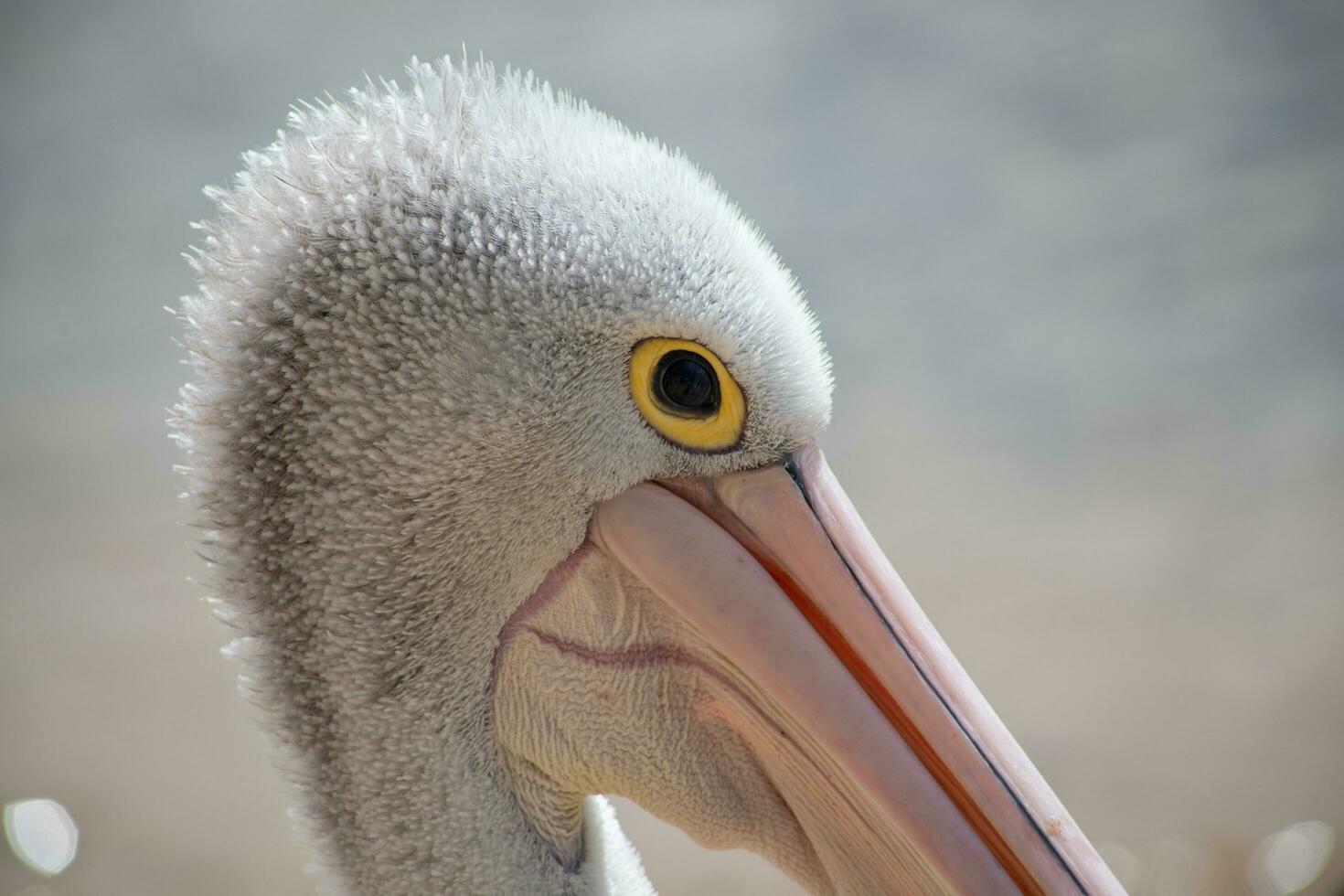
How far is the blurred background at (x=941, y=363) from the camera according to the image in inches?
143

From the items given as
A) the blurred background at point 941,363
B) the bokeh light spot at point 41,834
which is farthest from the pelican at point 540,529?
the bokeh light spot at point 41,834

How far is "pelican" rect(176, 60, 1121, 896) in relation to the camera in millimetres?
1159

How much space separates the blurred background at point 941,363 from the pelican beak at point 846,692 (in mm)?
2294

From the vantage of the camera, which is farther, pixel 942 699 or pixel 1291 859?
pixel 1291 859

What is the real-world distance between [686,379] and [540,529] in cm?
21

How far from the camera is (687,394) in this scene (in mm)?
1195

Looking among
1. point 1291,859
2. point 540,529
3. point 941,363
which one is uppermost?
point 941,363

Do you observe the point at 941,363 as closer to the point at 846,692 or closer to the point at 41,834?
the point at 41,834

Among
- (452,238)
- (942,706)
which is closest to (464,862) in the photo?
(942,706)

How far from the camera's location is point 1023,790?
1.16 m

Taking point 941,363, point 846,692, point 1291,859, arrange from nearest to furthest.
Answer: point 846,692 → point 1291,859 → point 941,363

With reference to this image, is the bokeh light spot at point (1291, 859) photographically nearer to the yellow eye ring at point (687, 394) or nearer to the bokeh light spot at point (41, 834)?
the yellow eye ring at point (687, 394)

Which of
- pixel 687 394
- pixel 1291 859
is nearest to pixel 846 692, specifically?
pixel 687 394

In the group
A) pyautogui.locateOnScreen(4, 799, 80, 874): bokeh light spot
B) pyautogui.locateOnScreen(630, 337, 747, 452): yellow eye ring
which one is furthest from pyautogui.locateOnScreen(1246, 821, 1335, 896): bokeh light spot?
pyautogui.locateOnScreen(4, 799, 80, 874): bokeh light spot
